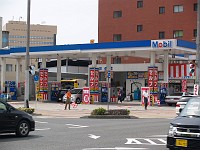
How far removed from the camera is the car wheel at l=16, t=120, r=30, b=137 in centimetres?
1611

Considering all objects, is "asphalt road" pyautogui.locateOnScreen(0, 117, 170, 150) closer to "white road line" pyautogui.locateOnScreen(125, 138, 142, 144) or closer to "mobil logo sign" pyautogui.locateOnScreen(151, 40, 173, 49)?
"white road line" pyautogui.locateOnScreen(125, 138, 142, 144)

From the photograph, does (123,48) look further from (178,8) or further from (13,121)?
(13,121)

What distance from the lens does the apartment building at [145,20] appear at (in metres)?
63.9

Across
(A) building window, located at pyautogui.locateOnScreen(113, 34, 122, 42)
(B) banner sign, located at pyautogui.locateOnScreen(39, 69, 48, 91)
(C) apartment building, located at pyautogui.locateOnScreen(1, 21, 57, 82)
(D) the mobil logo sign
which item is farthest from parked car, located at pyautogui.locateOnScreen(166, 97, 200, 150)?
(C) apartment building, located at pyautogui.locateOnScreen(1, 21, 57, 82)

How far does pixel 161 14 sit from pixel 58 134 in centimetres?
5133

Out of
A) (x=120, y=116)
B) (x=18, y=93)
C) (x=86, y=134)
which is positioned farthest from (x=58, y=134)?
(x=18, y=93)

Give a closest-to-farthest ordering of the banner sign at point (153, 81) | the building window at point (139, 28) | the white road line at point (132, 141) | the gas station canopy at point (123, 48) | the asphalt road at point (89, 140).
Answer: the asphalt road at point (89, 140) < the white road line at point (132, 141) < the gas station canopy at point (123, 48) < the banner sign at point (153, 81) < the building window at point (139, 28)

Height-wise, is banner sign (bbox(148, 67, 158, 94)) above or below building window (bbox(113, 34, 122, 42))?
below

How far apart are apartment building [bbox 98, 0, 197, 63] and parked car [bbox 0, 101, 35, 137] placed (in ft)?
159

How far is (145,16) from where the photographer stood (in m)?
67.8

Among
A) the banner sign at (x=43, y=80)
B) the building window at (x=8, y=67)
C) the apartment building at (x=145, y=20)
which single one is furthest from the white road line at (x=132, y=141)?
the building window at (x=8, y=67)

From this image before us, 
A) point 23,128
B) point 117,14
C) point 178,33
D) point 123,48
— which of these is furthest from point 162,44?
point 117,14

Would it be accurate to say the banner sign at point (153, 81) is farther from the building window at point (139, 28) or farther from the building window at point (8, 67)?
the building window at point (8, 67)

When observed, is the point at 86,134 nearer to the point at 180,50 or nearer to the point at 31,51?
the point at 180,50
